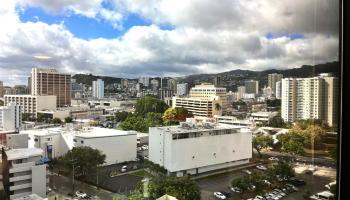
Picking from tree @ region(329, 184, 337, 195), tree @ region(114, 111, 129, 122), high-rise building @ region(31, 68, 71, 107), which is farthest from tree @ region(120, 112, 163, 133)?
tree @ region(329, 184, 337, 195)

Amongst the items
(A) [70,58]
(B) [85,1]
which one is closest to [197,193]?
(A) [70,58]

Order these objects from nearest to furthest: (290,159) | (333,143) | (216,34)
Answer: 1. (333,143)
2. (290,159)
3. (216,34)

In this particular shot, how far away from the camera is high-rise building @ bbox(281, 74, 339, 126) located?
1169 mm

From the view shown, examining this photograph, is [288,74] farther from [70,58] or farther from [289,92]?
[70,58]

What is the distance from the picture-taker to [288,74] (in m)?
1.64

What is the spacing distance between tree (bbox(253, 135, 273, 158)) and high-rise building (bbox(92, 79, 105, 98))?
35.8 inches

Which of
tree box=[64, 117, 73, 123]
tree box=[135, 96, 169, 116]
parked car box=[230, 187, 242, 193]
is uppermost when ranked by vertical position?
tree box=[135, 96, 169, 116]

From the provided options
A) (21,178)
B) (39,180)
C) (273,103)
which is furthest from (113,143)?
(273,103)

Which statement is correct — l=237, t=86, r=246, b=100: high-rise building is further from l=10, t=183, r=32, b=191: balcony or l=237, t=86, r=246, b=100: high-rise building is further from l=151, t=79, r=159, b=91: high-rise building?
l=10, t=183, r=32, b=191: balcony

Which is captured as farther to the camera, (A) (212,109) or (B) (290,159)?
(A) (212,109)

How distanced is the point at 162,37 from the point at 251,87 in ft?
1.90

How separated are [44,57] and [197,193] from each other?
3.38 feet

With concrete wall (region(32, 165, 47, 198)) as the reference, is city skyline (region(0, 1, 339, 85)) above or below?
above

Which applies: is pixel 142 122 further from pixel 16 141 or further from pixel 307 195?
pixel 307 195
